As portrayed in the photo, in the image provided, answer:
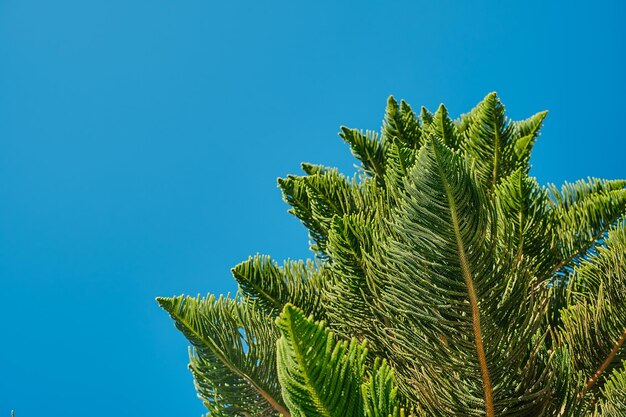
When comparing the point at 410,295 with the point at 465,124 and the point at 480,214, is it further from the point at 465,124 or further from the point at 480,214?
the point at 465,124

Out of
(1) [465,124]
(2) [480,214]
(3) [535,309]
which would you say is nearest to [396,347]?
(3) [535,309]

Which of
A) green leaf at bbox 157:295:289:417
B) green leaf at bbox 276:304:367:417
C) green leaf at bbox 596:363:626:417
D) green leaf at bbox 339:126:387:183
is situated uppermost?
green leaf at bbox 339:126:387:183

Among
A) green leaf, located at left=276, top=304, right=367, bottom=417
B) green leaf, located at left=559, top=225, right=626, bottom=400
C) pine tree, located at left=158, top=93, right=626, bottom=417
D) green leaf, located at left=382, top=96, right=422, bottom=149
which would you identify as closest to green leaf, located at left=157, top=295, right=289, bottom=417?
Answer: pine tree, located at left=158, top=93, right=626, bottom=417

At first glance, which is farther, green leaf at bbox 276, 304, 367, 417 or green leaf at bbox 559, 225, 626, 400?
green leaf at bbox 559, 225, 626, 400

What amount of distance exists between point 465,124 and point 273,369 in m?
2.49

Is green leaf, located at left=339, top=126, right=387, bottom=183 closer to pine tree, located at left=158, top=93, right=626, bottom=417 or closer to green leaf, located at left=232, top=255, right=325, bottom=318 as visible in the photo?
pine tree, located at left=158, top=93, right=626, bottom=417

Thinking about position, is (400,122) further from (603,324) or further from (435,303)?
(435,303)

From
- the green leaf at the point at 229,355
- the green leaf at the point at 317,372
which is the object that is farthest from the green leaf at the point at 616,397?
the green leaf at the point at 229,355

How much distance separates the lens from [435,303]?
5.94 ft

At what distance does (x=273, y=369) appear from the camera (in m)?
2.34

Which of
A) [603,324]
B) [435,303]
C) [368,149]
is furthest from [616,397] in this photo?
[368,149]

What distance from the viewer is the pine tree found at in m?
1.57

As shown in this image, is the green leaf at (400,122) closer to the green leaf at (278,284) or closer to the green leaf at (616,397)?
the green leaf at (278,284)

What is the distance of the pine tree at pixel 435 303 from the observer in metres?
1.57
